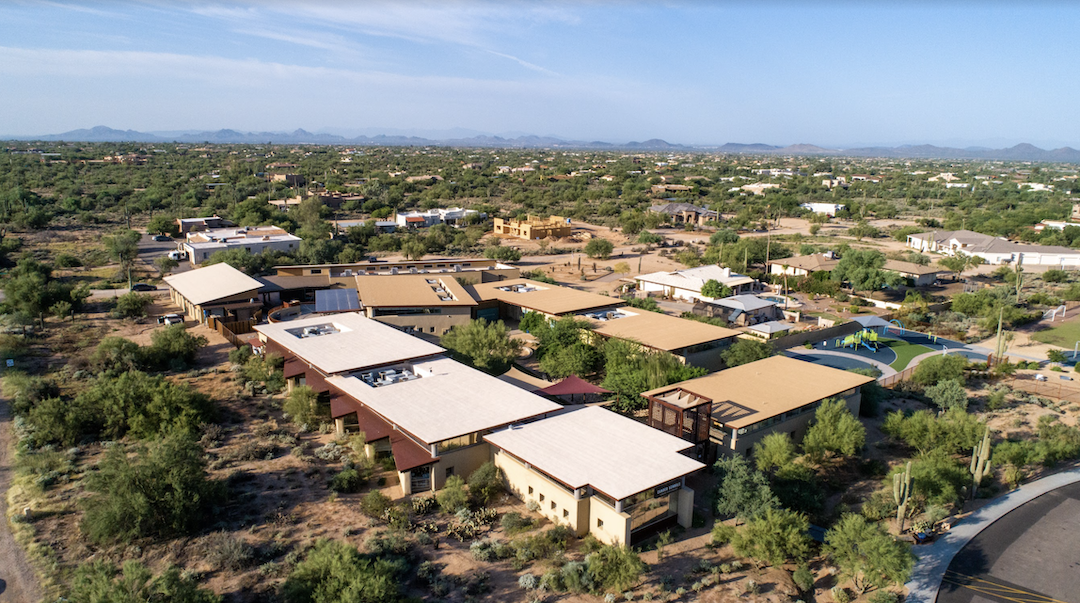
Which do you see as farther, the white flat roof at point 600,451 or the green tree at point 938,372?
the green tree at point 938,372

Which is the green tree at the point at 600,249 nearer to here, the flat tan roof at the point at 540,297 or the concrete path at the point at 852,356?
the flat tan roof at the point at 540,297

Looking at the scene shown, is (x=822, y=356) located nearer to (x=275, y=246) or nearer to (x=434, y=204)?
(x=275, y=246)

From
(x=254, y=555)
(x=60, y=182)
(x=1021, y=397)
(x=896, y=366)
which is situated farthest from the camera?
(x=60, y=182)

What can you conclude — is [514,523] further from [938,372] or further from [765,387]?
[938,372]

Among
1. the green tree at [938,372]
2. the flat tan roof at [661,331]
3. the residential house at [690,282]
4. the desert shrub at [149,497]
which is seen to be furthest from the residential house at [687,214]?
the desert shrub at [149,497]

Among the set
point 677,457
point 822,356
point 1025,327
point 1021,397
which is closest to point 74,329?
point 677,457

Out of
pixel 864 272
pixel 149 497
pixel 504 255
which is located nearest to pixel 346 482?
pixel 149 497
